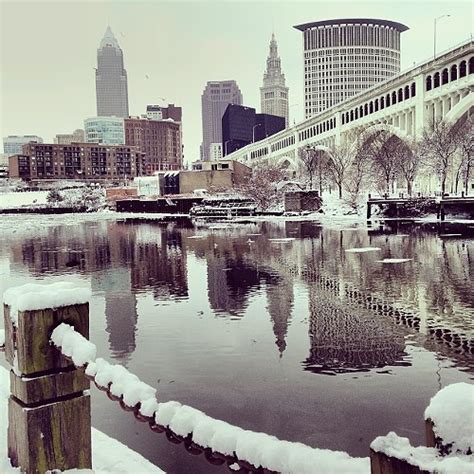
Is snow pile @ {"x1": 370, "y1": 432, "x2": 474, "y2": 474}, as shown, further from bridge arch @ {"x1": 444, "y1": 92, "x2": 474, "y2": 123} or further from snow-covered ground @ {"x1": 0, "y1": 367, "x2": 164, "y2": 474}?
bridge arch @ {"x1": 444, "y1": 92, "x2": 474, "y2": 123}

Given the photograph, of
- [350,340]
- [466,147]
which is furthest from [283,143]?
[350,340]

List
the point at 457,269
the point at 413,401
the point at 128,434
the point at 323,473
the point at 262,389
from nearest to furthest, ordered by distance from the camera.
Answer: the point at 323,473
the point at 128,434
the point at 413,401
the point at 262,389
the point at 457,269

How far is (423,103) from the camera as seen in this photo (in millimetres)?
70812

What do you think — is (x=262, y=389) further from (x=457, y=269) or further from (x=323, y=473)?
(x=457, y=269)

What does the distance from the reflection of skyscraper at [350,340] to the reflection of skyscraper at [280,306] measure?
40 centimetres

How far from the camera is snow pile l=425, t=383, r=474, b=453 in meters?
1.38

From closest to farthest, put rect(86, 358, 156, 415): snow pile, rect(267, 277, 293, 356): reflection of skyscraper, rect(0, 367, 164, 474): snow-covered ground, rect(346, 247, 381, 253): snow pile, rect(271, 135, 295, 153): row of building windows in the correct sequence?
1. rect(86, 358, 156, 415): snow pile
2. rect(0, 367, 164, 474): snow-covered ground
3. rect(267, 277, 293, 356): reflection of skyscraper
4. rect(346, 247, 381, 253): snow pile
5. rect(271, 135, 295, 153): row of building windows

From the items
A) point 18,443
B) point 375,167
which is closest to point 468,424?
point 18,443

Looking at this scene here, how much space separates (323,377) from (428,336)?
2312mm

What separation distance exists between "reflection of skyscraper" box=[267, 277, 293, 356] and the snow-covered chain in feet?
15.5

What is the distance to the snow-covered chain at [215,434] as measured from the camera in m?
1.71

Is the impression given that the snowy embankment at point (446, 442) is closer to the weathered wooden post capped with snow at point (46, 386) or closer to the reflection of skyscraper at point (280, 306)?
the weathered wooden post capped with snow at point (46, 386)

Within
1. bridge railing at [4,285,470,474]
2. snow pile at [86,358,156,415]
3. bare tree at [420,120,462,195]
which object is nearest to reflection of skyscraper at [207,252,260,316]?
bridge railing at [4,285,470,474]

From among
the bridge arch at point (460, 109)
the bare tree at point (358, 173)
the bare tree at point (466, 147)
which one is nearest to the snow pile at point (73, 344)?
the bare tree at point (358, 173)
